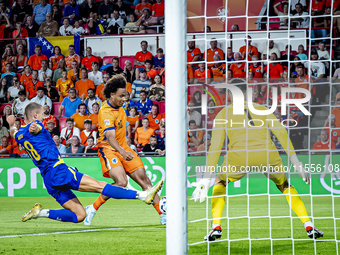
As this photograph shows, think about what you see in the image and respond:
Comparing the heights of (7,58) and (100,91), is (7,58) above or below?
above

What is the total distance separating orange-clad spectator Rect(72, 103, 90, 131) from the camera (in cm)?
755

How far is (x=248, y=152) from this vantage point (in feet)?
13.3

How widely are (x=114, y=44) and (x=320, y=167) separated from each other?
530 cm

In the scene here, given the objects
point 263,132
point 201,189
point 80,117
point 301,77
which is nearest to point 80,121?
point 80,117

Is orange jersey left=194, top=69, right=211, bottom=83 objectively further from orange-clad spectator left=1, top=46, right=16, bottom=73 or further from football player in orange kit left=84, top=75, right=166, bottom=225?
orange-clad spectator left=1, top=46, right=16, bottom=73

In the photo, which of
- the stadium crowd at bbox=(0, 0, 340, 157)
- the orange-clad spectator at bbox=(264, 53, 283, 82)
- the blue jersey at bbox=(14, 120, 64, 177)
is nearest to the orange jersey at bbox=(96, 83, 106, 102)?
the stadium crowd at bbox=(0, 0, 340, 157)

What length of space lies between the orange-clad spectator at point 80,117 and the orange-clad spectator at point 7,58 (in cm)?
270

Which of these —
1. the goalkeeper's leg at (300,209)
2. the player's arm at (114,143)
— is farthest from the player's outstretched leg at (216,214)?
the player's arm at (114,143)

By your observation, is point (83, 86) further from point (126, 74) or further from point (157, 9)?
point (157, 9)

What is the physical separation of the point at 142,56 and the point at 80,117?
2.01 metres

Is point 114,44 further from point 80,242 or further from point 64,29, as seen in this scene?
point 80,242

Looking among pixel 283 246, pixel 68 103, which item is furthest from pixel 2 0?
pixel 283 246

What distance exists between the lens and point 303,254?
3436 mm

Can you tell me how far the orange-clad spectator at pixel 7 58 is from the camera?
30.1ft
